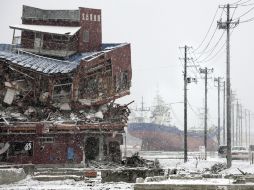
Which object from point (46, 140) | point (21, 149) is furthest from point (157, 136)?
point (46, 140)

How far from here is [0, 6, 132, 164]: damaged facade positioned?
45406 millimetres

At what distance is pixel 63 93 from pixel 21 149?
7.33 meters

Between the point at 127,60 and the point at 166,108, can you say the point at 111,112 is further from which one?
the point at 166,108

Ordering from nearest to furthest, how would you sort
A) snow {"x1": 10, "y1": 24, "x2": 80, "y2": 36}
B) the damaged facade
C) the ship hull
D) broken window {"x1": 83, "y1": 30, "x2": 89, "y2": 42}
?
the damaged facade → snow {"x1": 10, "y1": 24, "x2": 80, "y2": 36} → broken window {"x1": 83, "y1": 30, "x2": 89, "y2": 42} → the ship hull

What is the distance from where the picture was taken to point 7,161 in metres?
44.5

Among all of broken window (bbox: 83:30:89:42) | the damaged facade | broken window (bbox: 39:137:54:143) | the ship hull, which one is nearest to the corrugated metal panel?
the damaged facade

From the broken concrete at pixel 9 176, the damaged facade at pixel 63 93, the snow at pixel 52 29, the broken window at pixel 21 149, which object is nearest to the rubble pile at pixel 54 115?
the damaged facade at pixel 63 93

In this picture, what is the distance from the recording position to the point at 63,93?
49.5 metres

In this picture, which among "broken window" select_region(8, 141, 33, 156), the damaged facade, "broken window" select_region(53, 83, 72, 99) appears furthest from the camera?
"broken window" select_region(53, 83, 72, 99)

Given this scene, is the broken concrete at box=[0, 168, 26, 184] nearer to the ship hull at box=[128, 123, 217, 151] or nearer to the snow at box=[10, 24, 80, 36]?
the snow at box=[10, 24, 80, 36]

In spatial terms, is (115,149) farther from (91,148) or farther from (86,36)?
(86,36)

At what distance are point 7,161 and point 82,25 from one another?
19.7 meters

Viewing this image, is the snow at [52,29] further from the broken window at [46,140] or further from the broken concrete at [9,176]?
the broken concrete at [9,176]

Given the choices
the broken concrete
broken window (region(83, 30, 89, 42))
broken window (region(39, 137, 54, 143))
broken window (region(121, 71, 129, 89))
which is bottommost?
the broken concrete
